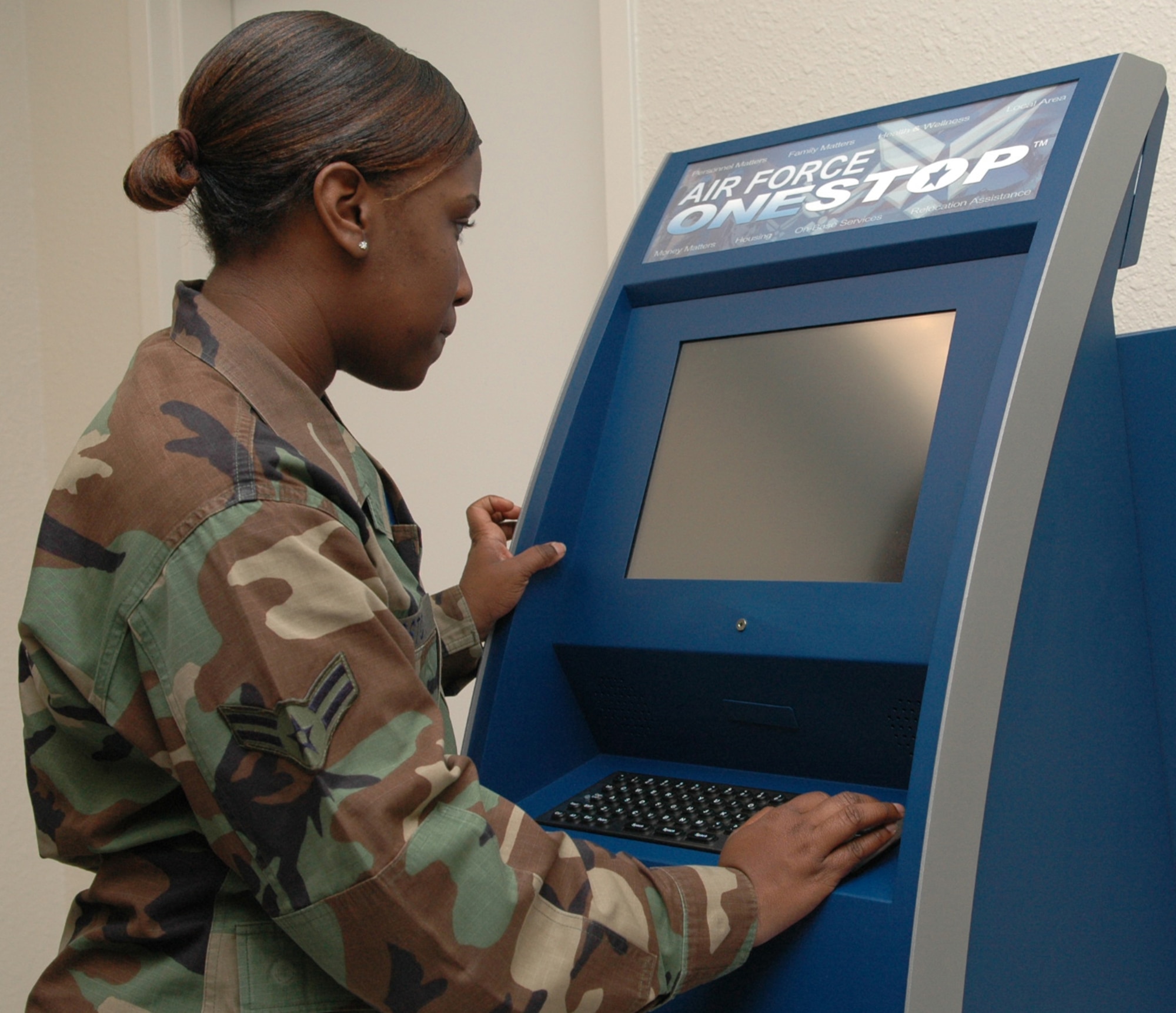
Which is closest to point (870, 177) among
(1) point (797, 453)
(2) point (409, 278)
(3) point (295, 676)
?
(1) point (797, 453)

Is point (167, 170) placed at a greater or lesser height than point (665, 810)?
greater

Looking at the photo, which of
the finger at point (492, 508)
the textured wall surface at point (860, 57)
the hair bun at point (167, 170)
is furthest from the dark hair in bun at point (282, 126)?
the textured wall surface at point (860, 57)

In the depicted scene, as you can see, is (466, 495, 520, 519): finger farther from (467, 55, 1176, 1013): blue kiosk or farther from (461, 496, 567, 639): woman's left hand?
(467, 55, 1176, 1013): blue kiosk

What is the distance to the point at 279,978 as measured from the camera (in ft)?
2.81

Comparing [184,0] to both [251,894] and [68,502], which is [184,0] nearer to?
[68,502]

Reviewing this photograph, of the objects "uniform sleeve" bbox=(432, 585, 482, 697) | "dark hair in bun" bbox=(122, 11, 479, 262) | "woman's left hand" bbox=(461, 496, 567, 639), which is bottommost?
"uniform sleeve" bbox=(432, 585, 482, 697)

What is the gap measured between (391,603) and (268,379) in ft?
0.66

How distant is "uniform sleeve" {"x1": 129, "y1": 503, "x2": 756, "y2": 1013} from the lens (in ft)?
2.48

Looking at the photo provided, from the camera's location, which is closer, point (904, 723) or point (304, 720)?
point (304, 720)

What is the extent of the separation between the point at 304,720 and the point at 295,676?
0.10 feet

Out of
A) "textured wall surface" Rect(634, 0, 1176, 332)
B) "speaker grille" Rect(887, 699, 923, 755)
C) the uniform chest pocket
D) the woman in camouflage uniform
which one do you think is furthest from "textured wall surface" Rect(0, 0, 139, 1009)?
"speaker grille" Rect(887, 699, 923, 755)

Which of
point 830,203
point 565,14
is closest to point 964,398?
point 830,203

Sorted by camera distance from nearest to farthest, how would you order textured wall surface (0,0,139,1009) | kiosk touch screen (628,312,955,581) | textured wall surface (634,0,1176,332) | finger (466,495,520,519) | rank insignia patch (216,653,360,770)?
rank insignia patch (216,653,360,770)
kiosk touch screen (628,312,955,581)
finger (466,495,520,519)
textured wall surface (634,0,1176,332)
textured wall surface (0,0,139,1009)

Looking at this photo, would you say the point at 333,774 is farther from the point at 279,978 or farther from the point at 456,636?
the point at 456,636
